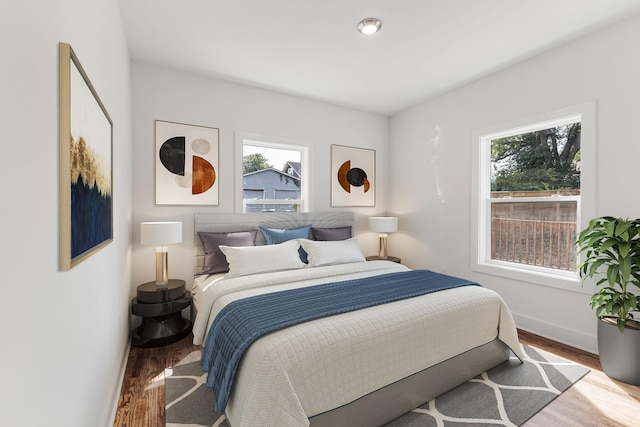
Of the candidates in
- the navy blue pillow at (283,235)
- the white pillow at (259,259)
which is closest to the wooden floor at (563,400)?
the white pillow at (259,259)

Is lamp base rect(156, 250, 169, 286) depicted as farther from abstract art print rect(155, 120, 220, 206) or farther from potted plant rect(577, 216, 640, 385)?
potted plant rect(577, 216, 640, 385)

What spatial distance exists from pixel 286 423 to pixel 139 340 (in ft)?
6.52

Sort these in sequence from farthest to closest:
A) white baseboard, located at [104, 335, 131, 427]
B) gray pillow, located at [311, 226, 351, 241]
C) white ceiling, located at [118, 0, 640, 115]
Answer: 1. gray pillow, located at [311, 226, 351, 241]
2. white ceiling, located at [118, 0, 640, 115]
3. white baseboard, located at [104, 335, 131, 427]

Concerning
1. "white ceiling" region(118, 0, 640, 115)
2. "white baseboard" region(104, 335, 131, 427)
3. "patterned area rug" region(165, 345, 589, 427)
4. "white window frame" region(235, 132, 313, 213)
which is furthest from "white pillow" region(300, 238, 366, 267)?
"white ceiling" region(118, 0, 640, 115)

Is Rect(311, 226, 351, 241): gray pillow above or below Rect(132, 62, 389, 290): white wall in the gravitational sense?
below

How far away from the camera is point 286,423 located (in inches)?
54.1

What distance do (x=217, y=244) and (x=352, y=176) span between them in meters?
2.22

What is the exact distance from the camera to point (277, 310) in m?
1.86

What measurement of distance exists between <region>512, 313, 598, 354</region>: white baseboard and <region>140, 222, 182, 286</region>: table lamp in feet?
11.7

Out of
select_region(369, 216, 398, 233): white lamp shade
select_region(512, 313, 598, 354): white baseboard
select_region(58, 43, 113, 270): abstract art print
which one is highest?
select_region(58, 43, 113, 270): abstract art print

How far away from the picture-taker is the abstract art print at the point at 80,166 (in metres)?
1.02

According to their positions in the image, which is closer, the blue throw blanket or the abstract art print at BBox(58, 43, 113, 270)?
the abstract art print at BBox(58, 43, 113, 270)

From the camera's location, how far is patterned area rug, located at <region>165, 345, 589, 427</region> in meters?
1.81

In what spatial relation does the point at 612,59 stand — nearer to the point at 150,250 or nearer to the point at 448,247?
the point at 448,247
